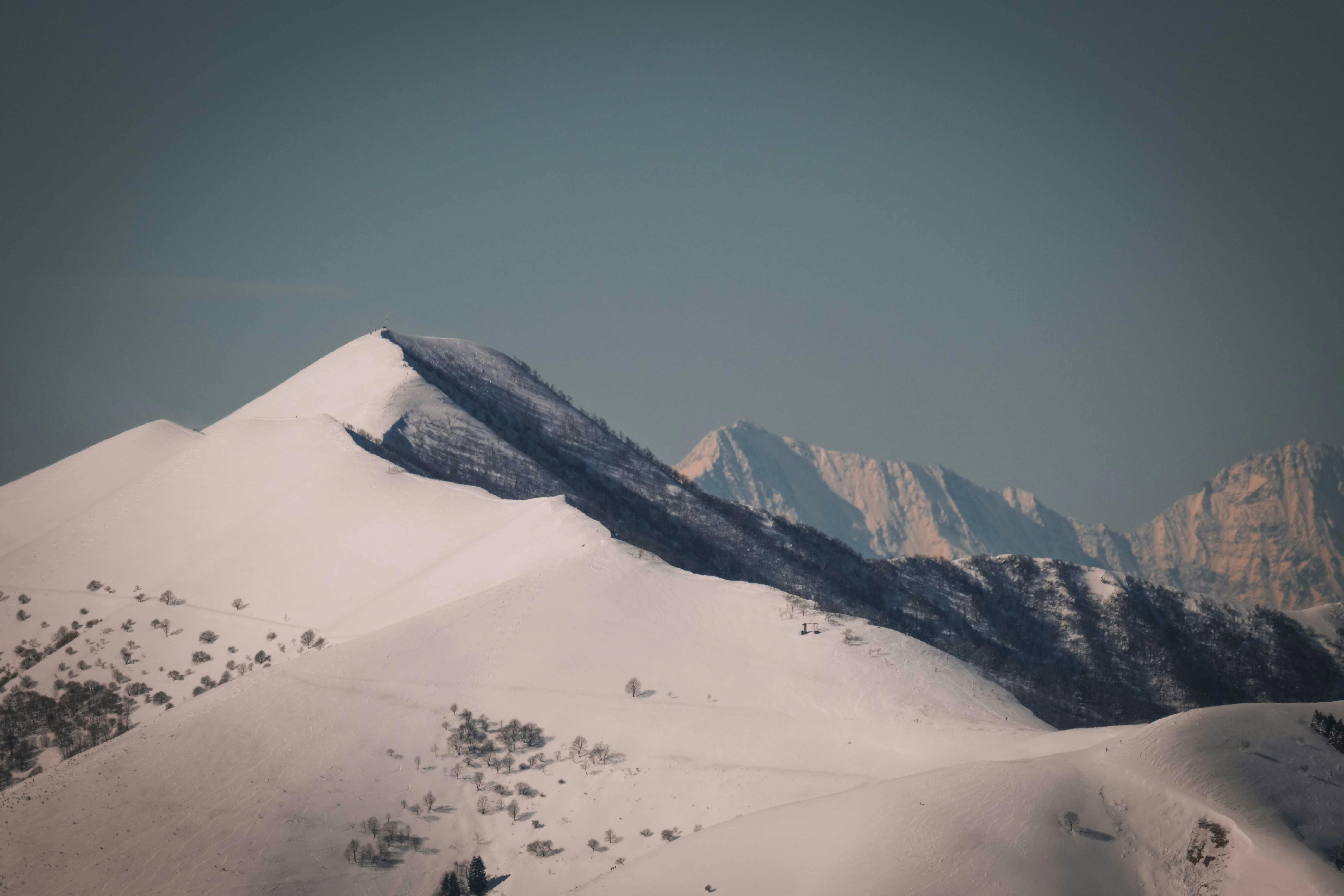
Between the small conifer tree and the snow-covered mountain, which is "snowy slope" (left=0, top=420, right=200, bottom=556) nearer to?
the snow-covered mountain

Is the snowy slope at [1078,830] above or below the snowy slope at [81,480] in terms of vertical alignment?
below

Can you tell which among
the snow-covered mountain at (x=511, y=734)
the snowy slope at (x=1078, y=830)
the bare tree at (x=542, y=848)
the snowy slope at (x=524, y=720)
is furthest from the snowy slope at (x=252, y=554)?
the snowy slope at (x=1078, y=830)

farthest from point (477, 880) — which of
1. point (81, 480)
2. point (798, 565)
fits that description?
point (798, 565)

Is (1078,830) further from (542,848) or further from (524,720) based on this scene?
(524,720)

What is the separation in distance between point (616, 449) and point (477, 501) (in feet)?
252

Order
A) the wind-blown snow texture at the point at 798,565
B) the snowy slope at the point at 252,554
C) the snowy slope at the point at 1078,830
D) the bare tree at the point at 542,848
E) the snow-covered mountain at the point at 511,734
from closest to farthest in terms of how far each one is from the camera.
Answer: the snowy slope at the point at 1078,830, the snow-covered mountain at the point at 511,734, the bare tree at the point at 542,848, the snowy slope at the point at 252,554, the wind-blown snow texture at the point at 798,565

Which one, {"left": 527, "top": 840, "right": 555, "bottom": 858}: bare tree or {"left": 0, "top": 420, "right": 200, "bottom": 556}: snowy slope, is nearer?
{"left": 527, "top": 840, "right": 555, "bottom": 858}: bare tree

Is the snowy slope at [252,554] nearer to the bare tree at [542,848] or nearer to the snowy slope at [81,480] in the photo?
the snowy slope at [81,480]

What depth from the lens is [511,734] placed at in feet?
144

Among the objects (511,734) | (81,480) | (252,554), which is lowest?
(511,734)

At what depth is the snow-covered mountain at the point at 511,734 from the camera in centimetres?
3036

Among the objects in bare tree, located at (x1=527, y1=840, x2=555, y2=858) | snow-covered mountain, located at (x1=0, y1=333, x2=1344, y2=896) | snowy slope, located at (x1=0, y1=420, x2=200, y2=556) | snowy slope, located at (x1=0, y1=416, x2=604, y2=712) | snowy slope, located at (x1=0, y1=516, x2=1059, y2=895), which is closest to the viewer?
snow-covered mountain, located at (x1=0, y1=333, x2=1344, y2=896)

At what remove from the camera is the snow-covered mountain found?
3036 centimetres

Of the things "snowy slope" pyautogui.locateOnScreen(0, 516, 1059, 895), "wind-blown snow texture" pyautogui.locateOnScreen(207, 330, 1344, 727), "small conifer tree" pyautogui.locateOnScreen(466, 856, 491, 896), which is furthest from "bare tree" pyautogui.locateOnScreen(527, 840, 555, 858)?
"wind-blown snow texture" pyautogui.locateOnScreen(207, 330, 1344, 727)
